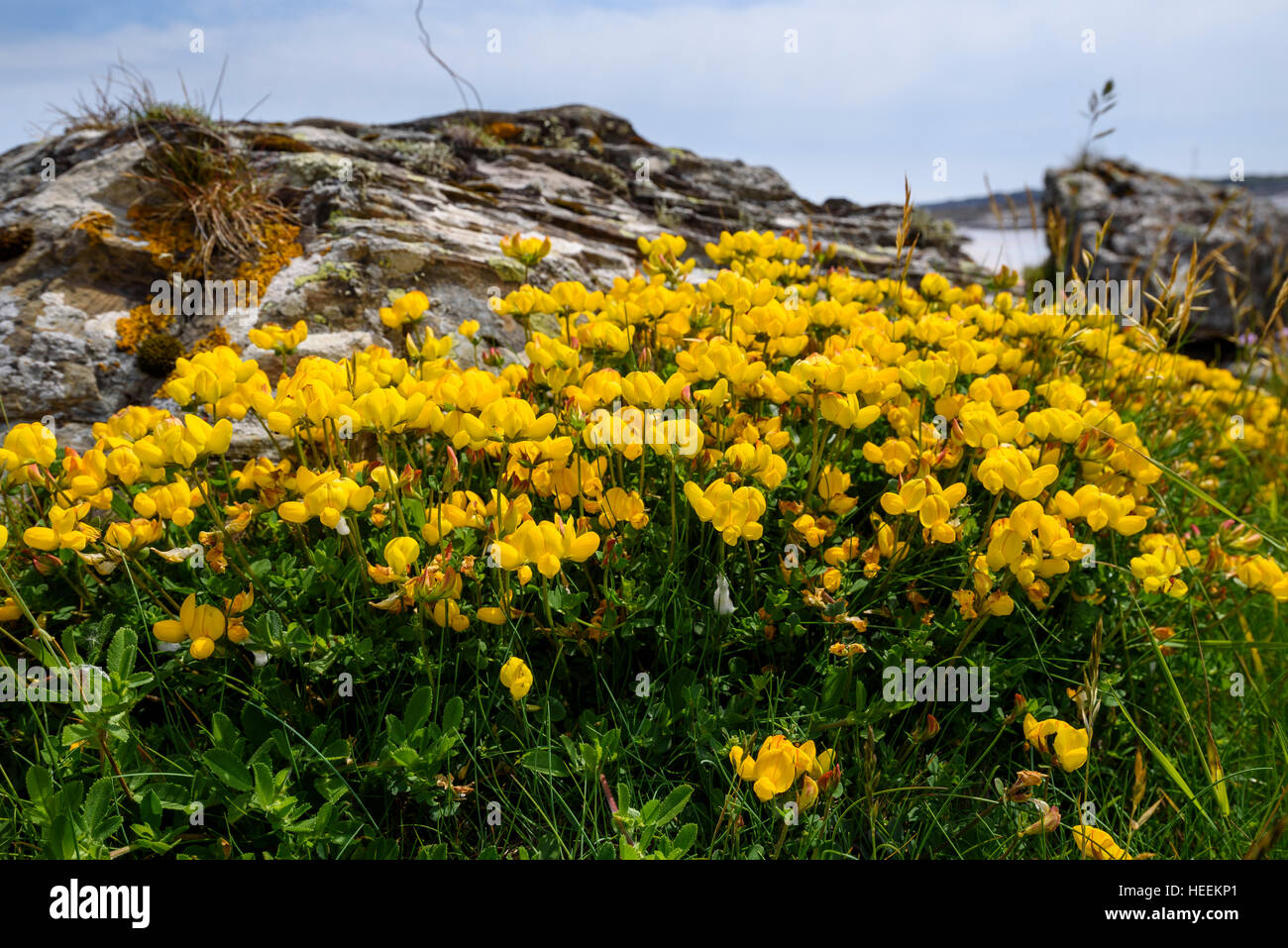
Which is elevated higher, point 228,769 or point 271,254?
point 271,254

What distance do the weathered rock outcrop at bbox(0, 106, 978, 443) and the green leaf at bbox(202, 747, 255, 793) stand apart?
2486mm

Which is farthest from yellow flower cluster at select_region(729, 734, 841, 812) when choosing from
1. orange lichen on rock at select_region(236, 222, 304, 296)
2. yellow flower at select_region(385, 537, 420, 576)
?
orange lichen on rock at select_region(236, 222, 304, 296)

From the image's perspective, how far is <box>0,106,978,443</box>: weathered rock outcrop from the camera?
393cm

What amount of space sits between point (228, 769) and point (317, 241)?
3.55 metres

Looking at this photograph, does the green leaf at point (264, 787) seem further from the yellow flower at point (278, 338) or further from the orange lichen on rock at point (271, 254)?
the orange lichen on rock at point (271, 254)

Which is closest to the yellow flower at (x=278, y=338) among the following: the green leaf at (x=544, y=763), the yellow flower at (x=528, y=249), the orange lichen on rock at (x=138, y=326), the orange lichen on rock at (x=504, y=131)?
the yellow flower at (x=528, y=249)

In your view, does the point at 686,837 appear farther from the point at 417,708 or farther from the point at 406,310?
the point at 406,310

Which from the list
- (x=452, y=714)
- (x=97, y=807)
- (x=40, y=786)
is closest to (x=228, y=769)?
(x=97, y=807)

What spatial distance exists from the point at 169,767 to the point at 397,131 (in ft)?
23.0

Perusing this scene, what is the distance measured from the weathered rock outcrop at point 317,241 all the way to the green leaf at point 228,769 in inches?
97.9

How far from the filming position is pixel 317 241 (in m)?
4.57
